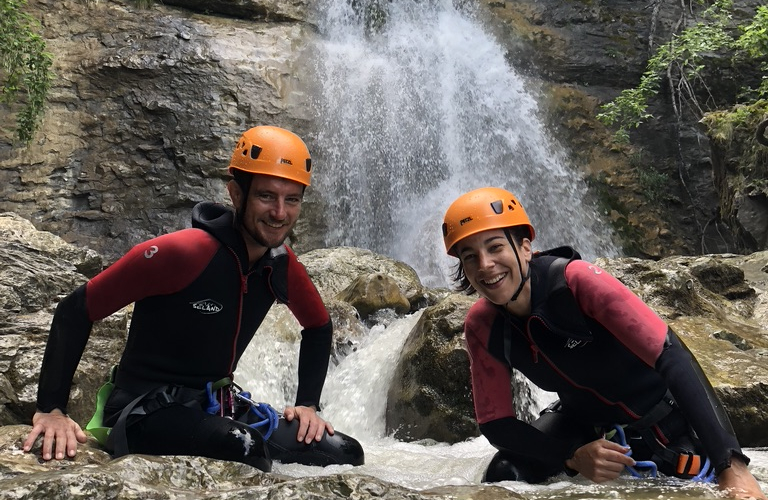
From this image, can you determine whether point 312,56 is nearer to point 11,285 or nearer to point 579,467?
point 11,285

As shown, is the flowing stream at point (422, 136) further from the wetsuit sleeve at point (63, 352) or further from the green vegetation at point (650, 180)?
the wetsuit sleeve at point (63, 352)

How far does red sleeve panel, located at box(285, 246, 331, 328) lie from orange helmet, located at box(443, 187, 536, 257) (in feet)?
2.66

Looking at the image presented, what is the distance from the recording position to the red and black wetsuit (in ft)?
8.78

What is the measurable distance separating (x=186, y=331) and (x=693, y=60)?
1259cm

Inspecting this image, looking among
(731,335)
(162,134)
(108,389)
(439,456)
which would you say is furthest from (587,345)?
(162,134)

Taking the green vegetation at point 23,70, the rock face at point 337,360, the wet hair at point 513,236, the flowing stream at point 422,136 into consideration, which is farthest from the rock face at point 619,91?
the wet hair at point 513,236

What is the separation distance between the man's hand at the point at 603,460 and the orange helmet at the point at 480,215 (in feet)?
2.96

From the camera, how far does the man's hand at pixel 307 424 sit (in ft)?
10.7

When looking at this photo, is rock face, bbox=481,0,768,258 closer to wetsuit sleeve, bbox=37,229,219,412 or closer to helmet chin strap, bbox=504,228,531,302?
helmet chin strap, bbox=504,228,531,302

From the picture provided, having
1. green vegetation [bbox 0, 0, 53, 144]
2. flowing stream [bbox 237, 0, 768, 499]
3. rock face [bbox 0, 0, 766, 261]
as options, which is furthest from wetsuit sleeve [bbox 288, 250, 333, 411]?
green vegetation [bbox 0, 0, 53, 144]

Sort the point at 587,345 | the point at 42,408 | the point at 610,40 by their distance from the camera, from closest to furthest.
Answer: the point at 42,408
the point at 587,345
the point at 610,40

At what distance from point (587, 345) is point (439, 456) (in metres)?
1.77

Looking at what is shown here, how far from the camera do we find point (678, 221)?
45.4 ft

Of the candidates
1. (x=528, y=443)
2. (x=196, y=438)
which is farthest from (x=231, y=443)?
(x=528, y=443)
